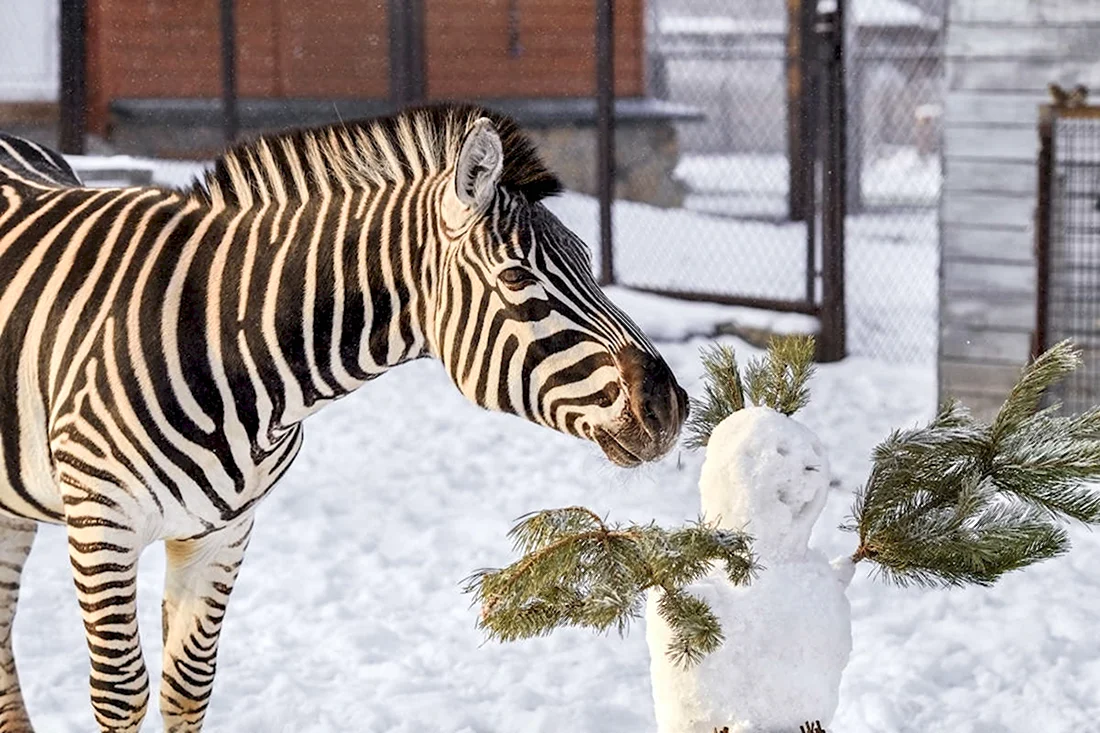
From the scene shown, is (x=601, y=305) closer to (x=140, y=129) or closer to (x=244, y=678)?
(x=244, y=678)

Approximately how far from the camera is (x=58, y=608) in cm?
461

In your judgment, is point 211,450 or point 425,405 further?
point 425,405

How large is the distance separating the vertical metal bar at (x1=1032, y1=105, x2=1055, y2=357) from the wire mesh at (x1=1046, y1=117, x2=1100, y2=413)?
15 cm

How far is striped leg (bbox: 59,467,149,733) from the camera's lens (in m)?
2.70

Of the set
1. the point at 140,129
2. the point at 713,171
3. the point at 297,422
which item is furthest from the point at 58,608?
the point at 713,171

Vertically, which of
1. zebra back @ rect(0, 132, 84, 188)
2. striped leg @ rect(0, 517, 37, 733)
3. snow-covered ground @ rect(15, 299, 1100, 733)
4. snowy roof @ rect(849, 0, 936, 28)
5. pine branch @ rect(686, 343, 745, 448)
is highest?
snowy roof @ rect(849, 0, 936, 28)

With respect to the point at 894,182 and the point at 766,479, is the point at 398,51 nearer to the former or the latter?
the point at 766,479

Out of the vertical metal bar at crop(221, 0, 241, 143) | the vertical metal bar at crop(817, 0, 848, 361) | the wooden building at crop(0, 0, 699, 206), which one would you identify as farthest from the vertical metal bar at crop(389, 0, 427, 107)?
the vertical metal bar at crop(817, 0, 848, 361)

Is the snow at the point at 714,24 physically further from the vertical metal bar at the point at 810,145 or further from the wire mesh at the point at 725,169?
the vertical metal bar at the point at 810,145

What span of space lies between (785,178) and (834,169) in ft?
21.0

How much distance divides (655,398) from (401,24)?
639 centimetres

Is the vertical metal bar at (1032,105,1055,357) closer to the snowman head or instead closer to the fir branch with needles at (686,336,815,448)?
the fir branch with needles at (686,336,815,448)

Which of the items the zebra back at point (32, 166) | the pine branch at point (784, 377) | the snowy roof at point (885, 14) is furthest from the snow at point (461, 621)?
the snowy roof at point (885, 14)

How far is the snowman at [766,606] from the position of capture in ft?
7.64
